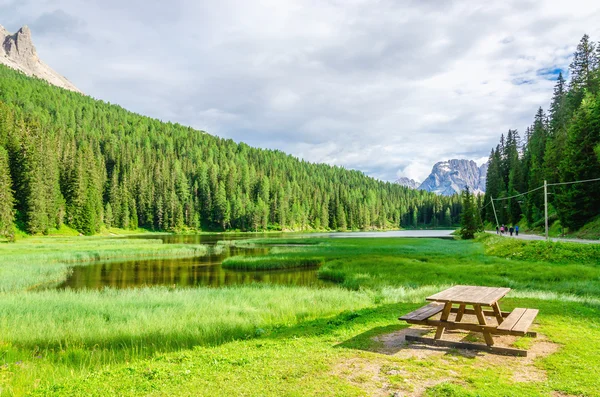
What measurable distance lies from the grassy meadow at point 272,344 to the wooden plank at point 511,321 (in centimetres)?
62

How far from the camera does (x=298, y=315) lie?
15.7 m

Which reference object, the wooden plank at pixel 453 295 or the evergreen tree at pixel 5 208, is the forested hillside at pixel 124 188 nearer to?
the evergreen tree at pixel 5 208

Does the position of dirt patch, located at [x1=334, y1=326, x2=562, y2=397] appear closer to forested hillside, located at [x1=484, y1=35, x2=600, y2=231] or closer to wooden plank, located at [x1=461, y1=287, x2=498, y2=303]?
wooden plank, located at [x1=461, y1=287, x2=498, y2=303]

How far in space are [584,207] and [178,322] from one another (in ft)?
174

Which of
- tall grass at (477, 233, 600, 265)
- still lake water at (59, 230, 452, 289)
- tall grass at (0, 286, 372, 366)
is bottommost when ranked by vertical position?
still lake water at (59, 230, 452, 289)

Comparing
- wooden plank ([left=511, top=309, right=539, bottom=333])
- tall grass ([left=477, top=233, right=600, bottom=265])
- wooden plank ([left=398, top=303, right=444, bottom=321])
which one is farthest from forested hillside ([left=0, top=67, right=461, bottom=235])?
wooden plank ([left=511, top=309, right=539, bottom=333])

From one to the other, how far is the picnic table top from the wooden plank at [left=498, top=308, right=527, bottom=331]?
0.62m

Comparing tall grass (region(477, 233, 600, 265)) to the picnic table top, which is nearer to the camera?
the picnic table top

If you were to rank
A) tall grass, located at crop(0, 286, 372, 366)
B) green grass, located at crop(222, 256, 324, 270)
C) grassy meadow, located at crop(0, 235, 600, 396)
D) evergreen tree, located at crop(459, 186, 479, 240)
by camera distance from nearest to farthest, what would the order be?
1. grassy meadow, located at crop(0, 235, 600, 396)
2. tall grass, located at crop(0, 286, 372, 366)
3. green grass, located at crop(222, 256, 324, 270)
4. evergreen tree, located at crop(459, 186, 479, 240)

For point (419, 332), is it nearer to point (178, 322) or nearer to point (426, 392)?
point (426, 392)

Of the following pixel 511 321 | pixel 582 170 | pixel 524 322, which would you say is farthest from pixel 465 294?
pixel 582 170

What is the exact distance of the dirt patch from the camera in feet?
23.3

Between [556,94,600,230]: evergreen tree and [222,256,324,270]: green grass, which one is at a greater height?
[556,94,600,230]: evergreen tree

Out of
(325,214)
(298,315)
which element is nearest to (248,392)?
(298,315)
